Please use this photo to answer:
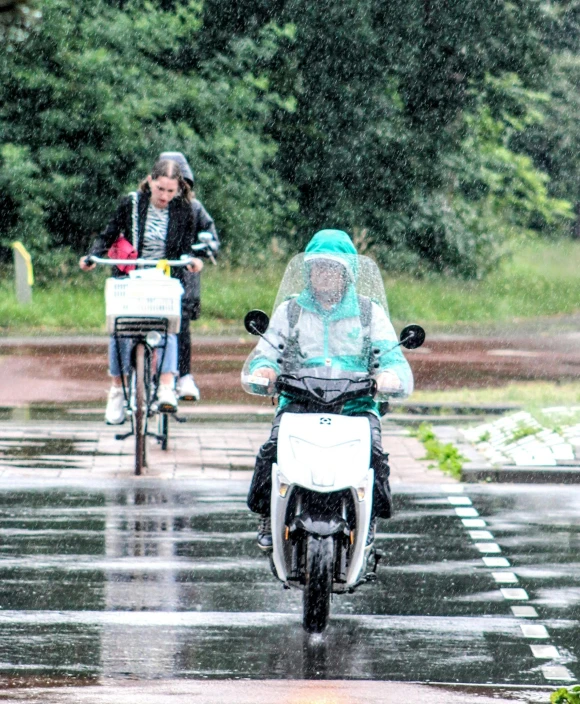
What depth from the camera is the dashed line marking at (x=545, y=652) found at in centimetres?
659

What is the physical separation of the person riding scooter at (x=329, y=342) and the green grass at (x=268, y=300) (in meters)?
16.4

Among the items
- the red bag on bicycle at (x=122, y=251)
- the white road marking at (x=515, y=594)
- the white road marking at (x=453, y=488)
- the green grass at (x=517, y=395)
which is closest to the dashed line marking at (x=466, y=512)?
the white road marking at (x=453, y=488)

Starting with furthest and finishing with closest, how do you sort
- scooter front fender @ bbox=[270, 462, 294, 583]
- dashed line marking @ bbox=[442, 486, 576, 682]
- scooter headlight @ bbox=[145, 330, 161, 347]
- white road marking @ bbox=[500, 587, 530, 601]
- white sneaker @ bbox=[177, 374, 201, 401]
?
white sneaker @ bbox=[177, 374, 201, 401]
scooter headlight @ bbox=[145, 330, 161, 347]
white road marking @ bbox=[500, 587, 530, 601]
scooter front fender @ bbox=[270, 462, 294, 583]
dashed line marking @ bbox=[442, 486, 576, 682]

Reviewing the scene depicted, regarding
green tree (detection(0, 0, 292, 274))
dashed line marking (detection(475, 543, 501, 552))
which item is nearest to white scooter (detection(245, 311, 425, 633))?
dashed line marking (detection(475, 543, 501, 552))

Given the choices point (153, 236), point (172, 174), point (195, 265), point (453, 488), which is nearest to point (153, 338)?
point (195, 265)

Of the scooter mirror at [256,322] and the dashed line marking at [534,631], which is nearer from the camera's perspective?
the dashed line marking at [534,631]

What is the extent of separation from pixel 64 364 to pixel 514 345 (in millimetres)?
6899

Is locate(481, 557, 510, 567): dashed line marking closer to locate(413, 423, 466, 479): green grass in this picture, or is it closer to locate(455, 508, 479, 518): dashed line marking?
locate(455, 508, 479, 518): dashed line marking

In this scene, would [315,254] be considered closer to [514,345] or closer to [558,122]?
[514,345]

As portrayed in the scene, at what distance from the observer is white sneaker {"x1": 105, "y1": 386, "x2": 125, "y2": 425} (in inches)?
448

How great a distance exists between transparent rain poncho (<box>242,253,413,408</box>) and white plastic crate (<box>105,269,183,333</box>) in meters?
3.33

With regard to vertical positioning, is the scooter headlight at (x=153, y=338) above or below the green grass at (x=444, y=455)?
above

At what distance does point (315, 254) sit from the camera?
7.35m

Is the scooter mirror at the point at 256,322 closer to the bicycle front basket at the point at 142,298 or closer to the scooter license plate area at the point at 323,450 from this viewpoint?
the scooter license plate area at the point at 323,450
